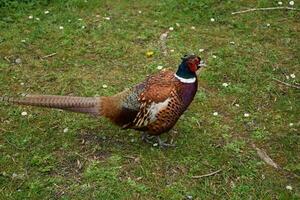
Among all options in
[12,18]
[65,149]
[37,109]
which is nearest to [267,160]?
[65,149]

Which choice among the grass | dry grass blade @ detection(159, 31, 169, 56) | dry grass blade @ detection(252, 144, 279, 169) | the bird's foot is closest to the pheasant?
the bird's foot

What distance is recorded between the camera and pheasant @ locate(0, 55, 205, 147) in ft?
14.9

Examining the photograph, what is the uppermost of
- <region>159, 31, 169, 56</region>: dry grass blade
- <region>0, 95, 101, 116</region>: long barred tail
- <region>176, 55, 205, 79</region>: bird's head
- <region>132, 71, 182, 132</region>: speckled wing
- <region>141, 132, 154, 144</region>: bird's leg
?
<region>176, 55, 205, 79</region>: bird's head

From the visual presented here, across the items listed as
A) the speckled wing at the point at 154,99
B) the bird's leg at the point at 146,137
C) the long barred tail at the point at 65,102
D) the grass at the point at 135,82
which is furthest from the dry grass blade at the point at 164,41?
the long barred tail at the point at 65,102

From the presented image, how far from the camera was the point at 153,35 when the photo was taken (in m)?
6.60

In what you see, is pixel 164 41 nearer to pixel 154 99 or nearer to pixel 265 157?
pixel 154 99

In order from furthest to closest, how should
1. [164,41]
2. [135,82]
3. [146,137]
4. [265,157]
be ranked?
[164,41], [135,82], [146,137], [265,157]

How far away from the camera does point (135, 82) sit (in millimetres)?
5797

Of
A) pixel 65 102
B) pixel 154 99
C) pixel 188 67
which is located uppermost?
pixel 188 67

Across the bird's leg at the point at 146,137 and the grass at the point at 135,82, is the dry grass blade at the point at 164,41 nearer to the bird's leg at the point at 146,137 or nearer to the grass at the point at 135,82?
the grass at the point at 135,82

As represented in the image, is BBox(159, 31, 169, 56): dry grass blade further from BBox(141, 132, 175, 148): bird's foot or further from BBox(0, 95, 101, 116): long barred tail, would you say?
BBox(0, 95, 101, 116): long barred tail

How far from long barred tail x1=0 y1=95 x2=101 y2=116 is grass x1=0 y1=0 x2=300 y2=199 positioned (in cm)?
40

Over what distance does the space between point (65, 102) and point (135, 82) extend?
134 centimetres

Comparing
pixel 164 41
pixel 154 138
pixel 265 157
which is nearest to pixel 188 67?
pixel 154 138
